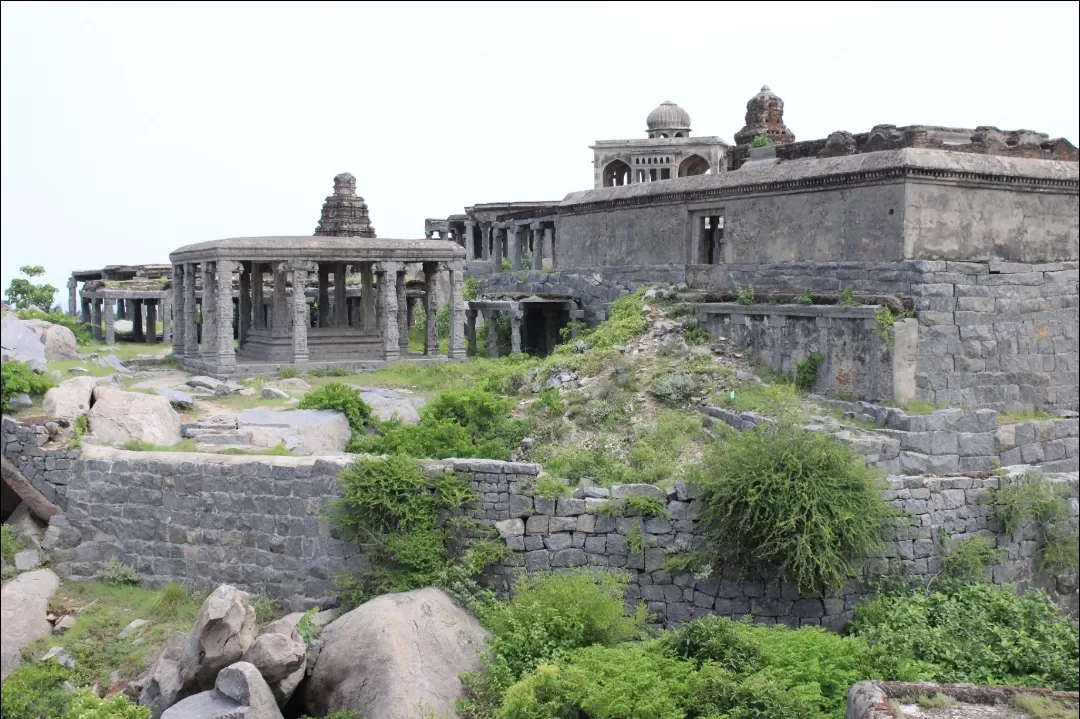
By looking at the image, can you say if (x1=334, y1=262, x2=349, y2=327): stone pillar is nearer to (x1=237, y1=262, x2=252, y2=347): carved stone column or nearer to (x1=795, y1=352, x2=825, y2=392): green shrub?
(x1=237, y1=262, x2=252, y2=347): carved stone column

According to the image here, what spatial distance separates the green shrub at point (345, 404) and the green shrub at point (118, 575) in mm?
4068

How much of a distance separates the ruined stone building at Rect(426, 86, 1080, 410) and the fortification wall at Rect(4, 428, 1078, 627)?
2168 mm

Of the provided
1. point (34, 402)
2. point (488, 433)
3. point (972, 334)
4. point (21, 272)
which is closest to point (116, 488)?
point (34, 402)

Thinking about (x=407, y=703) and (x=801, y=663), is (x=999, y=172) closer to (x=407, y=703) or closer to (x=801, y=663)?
(x=801, y=663)

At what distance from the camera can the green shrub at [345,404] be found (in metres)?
16.6

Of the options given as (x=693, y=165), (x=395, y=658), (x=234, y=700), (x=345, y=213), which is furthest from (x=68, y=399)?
(x=693, y=165)

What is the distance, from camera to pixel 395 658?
1066 cm

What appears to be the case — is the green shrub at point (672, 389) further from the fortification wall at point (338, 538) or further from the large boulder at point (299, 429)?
the large boulder at point (299, 429)

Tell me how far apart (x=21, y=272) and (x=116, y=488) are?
28344mm

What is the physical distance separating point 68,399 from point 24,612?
3.28m

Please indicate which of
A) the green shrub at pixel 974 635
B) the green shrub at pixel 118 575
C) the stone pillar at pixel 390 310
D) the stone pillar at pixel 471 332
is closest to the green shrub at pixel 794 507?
the green shrub at pixel 974 635

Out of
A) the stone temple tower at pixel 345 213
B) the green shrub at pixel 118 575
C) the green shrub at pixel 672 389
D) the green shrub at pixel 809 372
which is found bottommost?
the green shrub at pixel 118 575

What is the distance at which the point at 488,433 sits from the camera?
52.3 ft

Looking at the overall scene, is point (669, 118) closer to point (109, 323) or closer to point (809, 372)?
point (109, 323)
